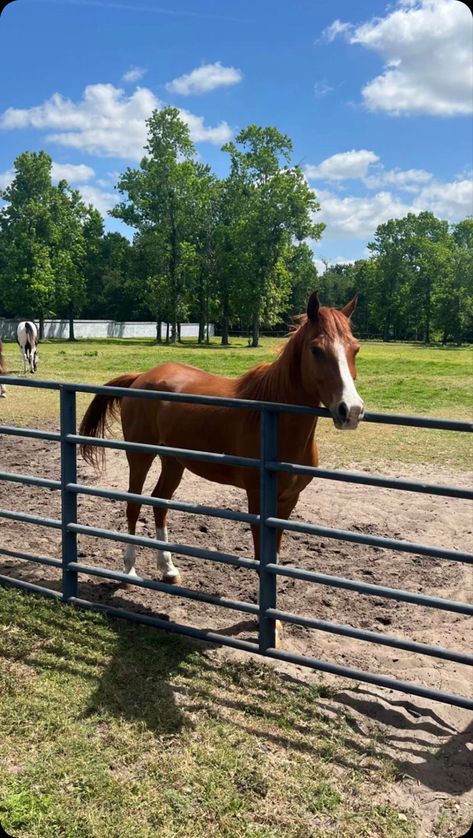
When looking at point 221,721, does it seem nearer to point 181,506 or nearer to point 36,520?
point 181,506

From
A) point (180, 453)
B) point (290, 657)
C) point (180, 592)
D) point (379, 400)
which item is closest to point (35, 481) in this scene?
point (180, 453)

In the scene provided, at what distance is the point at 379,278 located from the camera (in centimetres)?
6625

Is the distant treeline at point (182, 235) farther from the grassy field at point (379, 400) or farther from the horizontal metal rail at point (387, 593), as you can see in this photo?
the horizontal metal rail at point (387, 593)

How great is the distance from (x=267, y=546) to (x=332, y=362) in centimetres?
104

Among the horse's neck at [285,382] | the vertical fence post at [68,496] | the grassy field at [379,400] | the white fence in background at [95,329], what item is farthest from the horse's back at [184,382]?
the white fence in background at [95,329]

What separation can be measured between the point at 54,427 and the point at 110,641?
6873 millimetres

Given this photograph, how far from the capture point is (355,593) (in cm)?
433

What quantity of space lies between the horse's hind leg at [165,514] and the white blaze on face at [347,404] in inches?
72.8

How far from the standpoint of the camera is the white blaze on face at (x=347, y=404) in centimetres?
281

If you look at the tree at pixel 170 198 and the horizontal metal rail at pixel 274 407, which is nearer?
the horizontal metal rail at pixel 274 407

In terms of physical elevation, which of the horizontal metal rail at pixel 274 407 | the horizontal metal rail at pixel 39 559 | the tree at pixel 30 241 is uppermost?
the tree at pixel 30 241

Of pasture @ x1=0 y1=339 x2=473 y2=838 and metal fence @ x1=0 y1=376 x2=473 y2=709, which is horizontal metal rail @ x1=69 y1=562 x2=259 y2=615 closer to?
metal fence @ x1=0 y1=376 x2=473 y2=709

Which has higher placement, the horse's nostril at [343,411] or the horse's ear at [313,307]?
the horse's ear at [313,307]

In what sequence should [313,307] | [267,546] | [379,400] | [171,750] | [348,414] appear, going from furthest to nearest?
[379,400], [267,546], [313,307], [348,414], [171,750]
